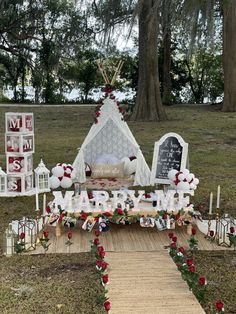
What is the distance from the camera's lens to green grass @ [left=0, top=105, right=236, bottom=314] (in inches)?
173

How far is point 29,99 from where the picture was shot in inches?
1137

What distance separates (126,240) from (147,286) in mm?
1388

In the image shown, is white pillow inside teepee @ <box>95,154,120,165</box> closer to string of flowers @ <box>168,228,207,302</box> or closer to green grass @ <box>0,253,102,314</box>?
green grass @ <box>0,253,102,314</box>

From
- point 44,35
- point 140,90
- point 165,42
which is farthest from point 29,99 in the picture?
point 140,90

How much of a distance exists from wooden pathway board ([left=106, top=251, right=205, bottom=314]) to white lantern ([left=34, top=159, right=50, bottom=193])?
2.94 metres

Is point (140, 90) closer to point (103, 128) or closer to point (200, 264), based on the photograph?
point (103, 128)

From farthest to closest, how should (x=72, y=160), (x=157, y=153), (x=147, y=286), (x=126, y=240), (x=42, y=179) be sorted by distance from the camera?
1. (x=72, y=160)
2. (x=157, y=153)
3. (x=42, y=179)
4. (x=126, y=240)
5. (x=147, y=286)

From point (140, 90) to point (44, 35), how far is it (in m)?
11.1

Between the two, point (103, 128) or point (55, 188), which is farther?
point (103, 128)

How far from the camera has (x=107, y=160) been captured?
29.4 ft

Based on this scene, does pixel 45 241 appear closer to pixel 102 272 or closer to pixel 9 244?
pixel 9 244

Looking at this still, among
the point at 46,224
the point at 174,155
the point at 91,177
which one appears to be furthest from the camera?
the point at 91,177

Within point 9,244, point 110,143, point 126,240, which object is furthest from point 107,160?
point 9,244

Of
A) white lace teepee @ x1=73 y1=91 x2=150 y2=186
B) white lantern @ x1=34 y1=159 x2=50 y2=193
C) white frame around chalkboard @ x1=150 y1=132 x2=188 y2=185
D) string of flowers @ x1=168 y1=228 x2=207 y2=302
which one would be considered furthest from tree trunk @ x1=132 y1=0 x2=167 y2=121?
string of flowers @ x1=168 y1=228 x2=207 y2=302
